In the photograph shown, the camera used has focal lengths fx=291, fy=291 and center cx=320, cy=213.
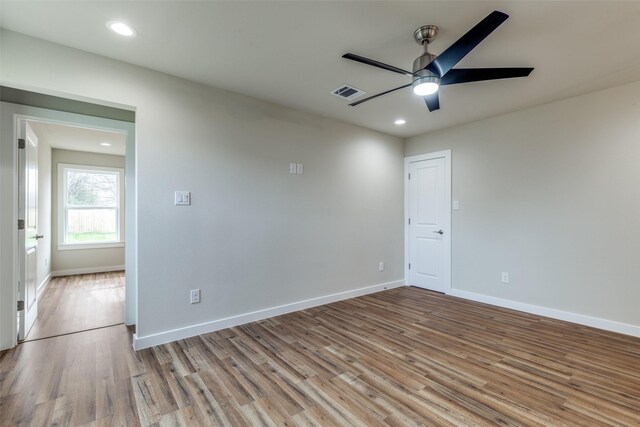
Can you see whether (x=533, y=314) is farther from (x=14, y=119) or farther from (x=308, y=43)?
(x=14, y=119)

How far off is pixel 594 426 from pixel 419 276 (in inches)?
125

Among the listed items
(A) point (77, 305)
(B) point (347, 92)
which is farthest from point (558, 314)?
(A) point (77, 305)

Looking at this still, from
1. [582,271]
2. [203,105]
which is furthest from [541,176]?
[203,105]

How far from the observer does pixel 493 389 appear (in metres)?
2.03

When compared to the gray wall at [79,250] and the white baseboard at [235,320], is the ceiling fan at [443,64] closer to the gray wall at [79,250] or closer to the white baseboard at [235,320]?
the white baseboard at [235,320]

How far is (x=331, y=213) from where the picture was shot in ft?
13.4

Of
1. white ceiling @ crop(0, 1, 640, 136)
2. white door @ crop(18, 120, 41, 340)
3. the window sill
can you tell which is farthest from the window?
A: white ceiling @ crop(0, 1, 640, 136)

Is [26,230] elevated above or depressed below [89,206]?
below

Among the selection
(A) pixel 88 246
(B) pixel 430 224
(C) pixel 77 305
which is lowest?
(C) pixel 77 305

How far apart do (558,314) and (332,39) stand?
385 cm

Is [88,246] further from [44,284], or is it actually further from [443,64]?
[443,64]

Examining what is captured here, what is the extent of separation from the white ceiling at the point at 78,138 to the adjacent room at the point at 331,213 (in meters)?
0.14

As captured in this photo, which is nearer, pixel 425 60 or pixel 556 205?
pixel 425 60

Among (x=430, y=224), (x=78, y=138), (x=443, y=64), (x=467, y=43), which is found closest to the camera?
(x=467, y=43)
